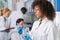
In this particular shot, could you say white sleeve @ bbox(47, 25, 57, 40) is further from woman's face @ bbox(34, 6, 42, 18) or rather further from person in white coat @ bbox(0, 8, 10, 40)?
person in white coat @ bbox(0, 8, 10, 40)

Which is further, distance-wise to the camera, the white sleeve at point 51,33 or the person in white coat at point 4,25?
the person in white coat at point 4,25

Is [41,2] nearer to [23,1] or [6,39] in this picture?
[6,39]

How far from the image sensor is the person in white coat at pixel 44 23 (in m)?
1.60

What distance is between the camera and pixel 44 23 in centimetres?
167

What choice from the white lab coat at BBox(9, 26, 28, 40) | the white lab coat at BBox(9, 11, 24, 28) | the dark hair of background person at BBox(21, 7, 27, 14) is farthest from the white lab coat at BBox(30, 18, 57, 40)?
the dark hair of background person at BBox(21, 7, 27, 14)

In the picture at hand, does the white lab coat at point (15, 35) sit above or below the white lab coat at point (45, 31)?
below

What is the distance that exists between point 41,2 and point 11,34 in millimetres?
2291

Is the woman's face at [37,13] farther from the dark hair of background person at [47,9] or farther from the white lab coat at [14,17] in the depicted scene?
the white lab coat at [14,17]

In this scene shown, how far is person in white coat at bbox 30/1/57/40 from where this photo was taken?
62.9 inches

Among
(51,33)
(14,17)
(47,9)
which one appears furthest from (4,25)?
(51,33)

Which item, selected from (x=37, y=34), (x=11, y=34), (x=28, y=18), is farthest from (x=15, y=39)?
(x=37, y=34)

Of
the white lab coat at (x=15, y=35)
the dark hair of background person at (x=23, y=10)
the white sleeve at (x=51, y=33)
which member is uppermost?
the dark hair of background person at (x=23, y=10)

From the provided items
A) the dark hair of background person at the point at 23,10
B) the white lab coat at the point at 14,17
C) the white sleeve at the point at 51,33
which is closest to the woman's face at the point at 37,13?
the white sleeve at the point at 51,33

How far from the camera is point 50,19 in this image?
1.67 meters
